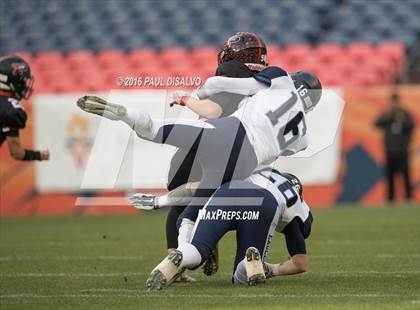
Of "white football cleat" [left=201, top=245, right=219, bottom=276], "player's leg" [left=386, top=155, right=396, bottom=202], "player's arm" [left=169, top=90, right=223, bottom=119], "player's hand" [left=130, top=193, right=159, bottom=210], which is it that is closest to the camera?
"player's arm" [left=169, top=90, right=223, bottom=119]

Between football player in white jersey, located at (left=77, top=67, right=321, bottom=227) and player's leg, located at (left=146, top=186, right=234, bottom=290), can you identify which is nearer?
player's leg, located at (left=146, top=186, right=234, bottom=290)

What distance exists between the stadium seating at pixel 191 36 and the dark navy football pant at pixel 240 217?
866cm

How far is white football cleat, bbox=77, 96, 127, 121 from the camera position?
598cm

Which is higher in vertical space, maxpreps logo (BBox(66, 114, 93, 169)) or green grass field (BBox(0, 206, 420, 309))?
maxpreps logo (BBox(66, 114, 93, 169))

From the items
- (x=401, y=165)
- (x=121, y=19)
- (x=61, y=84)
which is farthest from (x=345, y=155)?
(x=121, y=19)

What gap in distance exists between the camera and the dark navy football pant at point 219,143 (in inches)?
244

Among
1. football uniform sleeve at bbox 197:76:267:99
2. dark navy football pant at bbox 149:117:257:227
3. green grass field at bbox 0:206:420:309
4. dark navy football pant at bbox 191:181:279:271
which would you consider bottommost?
green grass field at bbox 0:206:420:309

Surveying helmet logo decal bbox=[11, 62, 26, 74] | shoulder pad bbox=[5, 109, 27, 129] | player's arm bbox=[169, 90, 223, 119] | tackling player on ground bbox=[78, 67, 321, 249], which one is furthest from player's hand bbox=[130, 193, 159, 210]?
helmet logo decal bbox=[11, 62, 26, 74]

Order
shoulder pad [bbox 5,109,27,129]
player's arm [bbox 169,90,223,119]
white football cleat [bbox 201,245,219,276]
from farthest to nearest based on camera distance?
shoulder pad [bbox 5,109,27,129], white football cleat [bbox 201,245,219,276], player's arm [bbox 169,90,223,119]

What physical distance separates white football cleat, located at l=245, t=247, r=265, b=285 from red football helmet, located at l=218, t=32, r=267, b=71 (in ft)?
4.05

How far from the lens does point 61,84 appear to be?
16.1 m

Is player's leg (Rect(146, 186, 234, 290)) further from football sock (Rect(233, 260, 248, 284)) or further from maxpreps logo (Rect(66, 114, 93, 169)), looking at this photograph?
maxpreps logo (Rect(66, 114, 93, 169))
